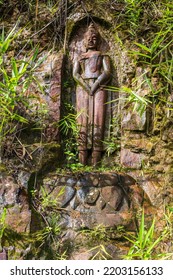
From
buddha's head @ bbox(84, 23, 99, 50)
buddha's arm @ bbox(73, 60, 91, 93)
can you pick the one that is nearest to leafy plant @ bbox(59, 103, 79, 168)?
buddha's arm @ bbox(73, 60, 91, 93)

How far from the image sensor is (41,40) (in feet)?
9.00

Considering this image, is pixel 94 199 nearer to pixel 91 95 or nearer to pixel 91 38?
pixel 91 95

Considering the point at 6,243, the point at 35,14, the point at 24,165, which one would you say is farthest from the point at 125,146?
the point at 35,14

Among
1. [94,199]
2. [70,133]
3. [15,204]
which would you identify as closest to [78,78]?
[70,133]

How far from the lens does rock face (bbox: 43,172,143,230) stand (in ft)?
7.36

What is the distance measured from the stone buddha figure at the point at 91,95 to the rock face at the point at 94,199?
0.91ft

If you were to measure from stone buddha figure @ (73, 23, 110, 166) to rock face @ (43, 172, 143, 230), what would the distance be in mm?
276

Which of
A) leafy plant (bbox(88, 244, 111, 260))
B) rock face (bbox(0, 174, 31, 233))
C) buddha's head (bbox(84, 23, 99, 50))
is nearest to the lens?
leafy plant (bbox(88, 244, 111, 260))

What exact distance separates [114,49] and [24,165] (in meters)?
1.37

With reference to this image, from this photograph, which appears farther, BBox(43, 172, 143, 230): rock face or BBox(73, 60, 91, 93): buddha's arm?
BBox(73, 60, 91, 93): buddha's arm

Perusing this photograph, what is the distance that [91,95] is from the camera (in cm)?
269

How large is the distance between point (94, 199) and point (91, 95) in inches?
37.9

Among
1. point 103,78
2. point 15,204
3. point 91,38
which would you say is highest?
point 91,38

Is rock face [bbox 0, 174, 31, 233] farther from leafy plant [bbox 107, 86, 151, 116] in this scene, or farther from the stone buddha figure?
leafy plant [bbox 107, 86, 151, 116]
